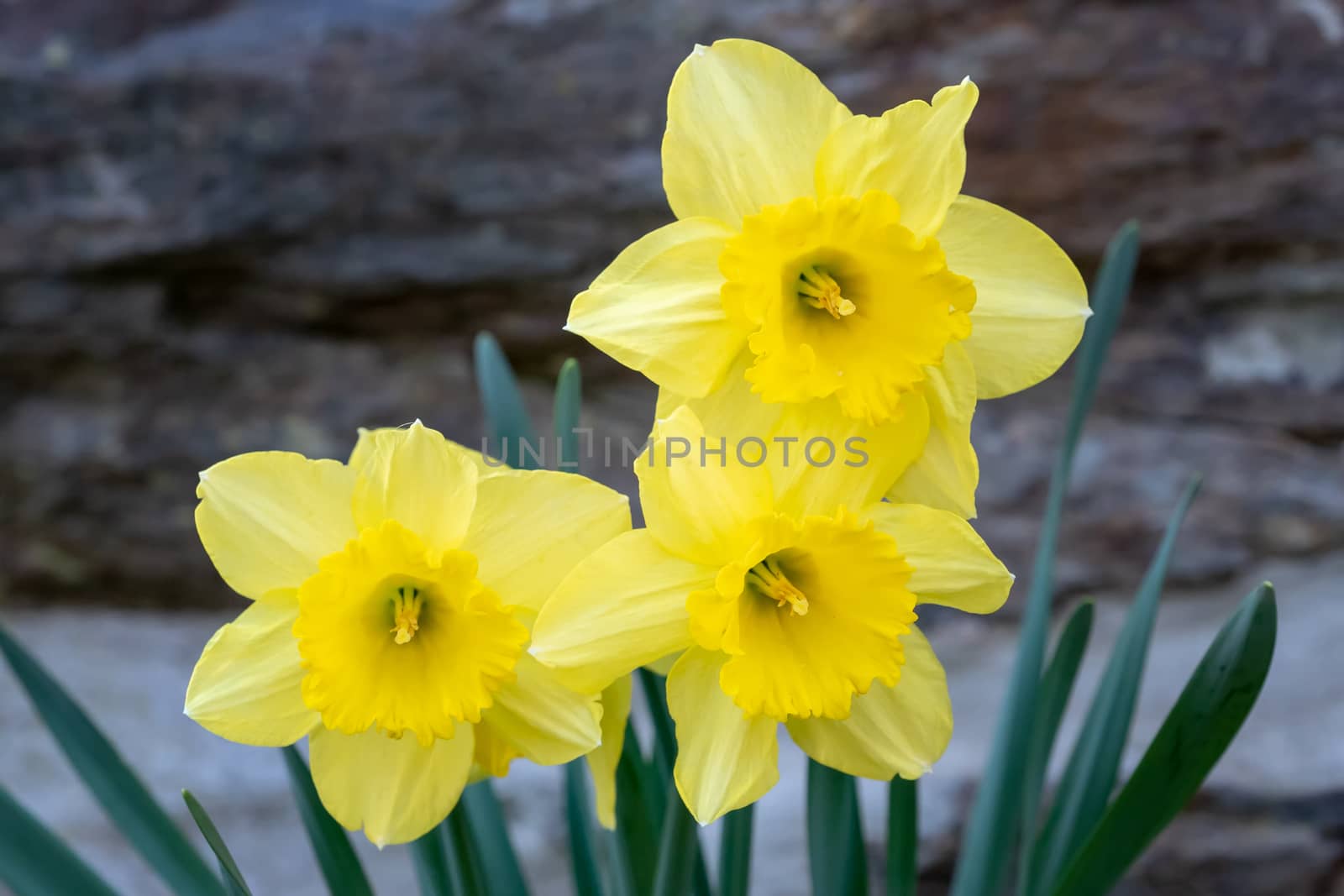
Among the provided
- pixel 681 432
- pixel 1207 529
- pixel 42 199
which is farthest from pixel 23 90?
pixel 1207 529

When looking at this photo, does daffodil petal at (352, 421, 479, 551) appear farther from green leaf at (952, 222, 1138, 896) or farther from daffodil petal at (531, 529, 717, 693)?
green leaf at (952, 222, 1138, 896)

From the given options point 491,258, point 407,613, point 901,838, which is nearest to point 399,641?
point 407,613

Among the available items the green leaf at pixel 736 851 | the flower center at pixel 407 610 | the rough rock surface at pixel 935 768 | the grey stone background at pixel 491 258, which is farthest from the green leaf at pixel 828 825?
the grey stone background at pixel 491 258

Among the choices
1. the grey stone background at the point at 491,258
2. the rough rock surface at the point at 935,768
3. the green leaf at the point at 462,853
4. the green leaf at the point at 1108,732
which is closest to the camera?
the green leaf at the point at 462,853

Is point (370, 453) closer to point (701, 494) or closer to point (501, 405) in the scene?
point (701, 494)

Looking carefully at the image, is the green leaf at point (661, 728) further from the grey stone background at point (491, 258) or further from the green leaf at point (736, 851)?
the grey stone background at point (491, 258)

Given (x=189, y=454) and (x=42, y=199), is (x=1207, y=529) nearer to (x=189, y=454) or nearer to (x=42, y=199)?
(x=189, y=454)
